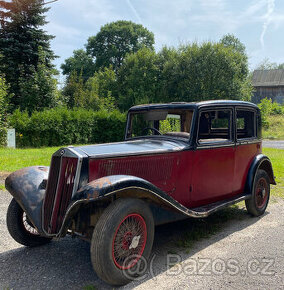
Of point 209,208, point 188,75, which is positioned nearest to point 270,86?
point 188,75

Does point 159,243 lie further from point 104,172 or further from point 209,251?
point 104,172

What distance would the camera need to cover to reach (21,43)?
22047 mm

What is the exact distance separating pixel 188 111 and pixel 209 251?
6.07ft

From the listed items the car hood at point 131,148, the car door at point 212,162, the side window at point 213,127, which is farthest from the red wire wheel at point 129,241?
the side window at point 213,127

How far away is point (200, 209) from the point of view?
3.86 metres

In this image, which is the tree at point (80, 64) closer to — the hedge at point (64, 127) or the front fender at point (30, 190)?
the hedge at point (64, 127)

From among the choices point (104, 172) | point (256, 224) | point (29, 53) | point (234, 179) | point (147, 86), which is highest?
point (29, 53)

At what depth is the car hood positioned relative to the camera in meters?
3.13

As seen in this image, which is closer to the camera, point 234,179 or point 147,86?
point 234,179

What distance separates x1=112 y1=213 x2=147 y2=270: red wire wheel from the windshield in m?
1.49

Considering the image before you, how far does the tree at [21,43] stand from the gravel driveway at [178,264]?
783 inches

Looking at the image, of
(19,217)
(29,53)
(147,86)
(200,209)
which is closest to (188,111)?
(200,209)

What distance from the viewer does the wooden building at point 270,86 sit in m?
45.8

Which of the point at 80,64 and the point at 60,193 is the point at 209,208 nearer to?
the point at 60,193
